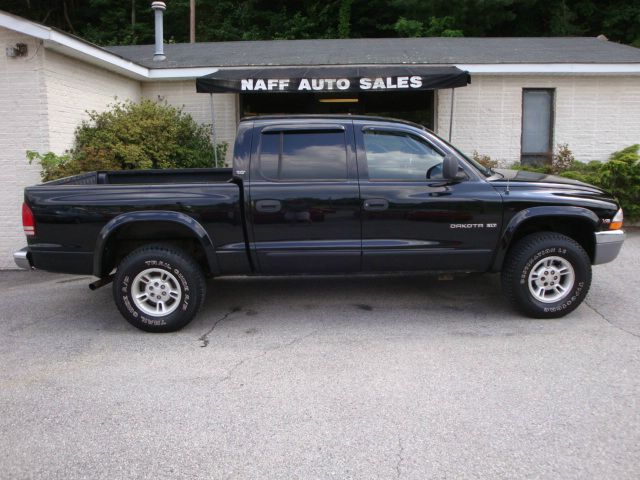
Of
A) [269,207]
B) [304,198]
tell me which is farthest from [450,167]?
[269,207]

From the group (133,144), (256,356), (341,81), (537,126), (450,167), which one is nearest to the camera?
(256,356)

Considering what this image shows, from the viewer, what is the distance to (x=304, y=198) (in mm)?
5078

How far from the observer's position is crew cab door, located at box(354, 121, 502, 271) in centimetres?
512

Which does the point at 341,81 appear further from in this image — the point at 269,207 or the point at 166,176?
the point at 269,207

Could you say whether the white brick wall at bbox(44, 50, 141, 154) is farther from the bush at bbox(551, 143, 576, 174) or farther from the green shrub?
the green shrub

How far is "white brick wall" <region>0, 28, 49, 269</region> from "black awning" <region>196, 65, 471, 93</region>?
9.00ft

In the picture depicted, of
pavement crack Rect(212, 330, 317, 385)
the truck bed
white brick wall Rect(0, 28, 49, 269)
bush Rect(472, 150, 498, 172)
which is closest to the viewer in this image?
pavement crack Rect(212, 330, 317, 385)

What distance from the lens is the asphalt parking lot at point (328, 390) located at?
3.06 m

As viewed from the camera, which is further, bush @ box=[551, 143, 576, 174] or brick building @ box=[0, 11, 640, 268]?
bush @ box=[551, 143, 576, 174]

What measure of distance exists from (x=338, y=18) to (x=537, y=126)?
18.3 metres

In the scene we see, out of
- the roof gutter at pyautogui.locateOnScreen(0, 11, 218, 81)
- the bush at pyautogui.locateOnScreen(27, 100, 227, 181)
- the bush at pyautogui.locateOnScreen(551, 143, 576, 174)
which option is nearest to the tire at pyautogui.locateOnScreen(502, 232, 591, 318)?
the bush at pyautogui.locateOnScreen(27, 100, 227, 181)

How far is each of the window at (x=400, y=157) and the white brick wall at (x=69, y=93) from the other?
16.9ft

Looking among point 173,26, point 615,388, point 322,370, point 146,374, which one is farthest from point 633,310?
point 173,26

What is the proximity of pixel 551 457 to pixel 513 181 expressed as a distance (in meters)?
2.91
